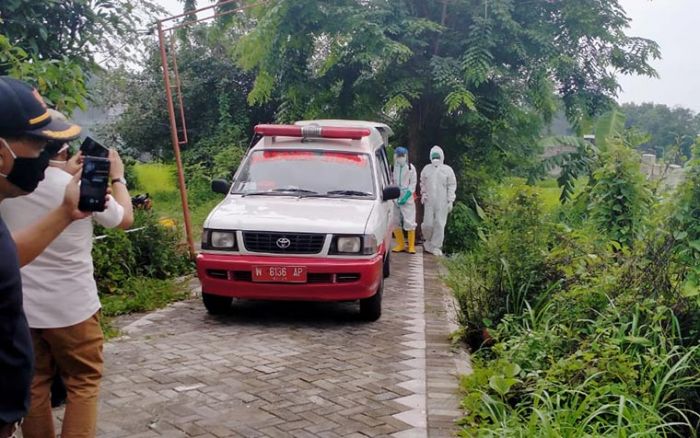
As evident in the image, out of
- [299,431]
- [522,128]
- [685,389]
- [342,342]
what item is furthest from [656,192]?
[522,128]

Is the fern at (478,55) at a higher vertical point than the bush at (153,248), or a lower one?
higher

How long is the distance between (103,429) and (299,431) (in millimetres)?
1199

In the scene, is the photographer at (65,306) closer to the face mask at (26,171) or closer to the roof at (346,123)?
the face mask at (26,171)

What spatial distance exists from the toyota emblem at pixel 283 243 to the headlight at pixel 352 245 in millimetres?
423

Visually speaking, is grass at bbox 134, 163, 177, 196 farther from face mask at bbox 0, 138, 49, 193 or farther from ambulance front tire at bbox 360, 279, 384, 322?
face mask at bbox 0, 138, 49, 193

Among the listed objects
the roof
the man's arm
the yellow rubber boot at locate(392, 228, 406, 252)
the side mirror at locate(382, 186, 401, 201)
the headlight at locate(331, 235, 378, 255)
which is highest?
the roof

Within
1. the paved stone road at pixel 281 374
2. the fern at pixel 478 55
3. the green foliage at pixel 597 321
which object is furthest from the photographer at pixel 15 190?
the fern at pixel 478 55

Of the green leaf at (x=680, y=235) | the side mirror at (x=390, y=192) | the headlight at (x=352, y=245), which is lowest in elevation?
the headlight at (x=352, y=245)

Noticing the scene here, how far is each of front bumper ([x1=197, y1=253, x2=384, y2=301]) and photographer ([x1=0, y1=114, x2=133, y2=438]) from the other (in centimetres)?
321

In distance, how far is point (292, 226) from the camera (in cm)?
685

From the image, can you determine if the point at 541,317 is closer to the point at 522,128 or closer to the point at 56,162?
the point at 56,162

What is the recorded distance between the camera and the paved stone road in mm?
4527

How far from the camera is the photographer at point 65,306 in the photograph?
345cm

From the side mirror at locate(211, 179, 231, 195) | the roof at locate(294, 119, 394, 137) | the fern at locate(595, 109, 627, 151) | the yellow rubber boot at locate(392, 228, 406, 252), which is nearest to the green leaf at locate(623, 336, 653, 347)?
the side mirror at locate(211, 179, 231, 195)
